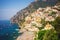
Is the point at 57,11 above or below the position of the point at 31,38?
above

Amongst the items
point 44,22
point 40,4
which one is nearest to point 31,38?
point 44,22

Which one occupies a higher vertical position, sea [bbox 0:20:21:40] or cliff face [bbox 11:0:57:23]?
cliff face [bbox 11:0:57:23]

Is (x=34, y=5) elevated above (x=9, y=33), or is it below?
above

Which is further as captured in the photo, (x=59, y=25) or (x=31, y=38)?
(x=31, y=38)

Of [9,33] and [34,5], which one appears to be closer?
[9,33]

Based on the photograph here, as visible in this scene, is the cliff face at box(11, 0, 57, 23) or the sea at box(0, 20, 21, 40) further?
the cliff face at box(11, 0, 57, 23)

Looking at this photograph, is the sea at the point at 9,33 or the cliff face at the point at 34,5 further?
the cliff face at the point at 34,5

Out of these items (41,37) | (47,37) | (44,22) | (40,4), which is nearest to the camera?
(47,37)

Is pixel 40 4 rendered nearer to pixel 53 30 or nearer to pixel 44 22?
pixel 44 22

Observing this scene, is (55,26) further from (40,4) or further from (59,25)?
(40,4)

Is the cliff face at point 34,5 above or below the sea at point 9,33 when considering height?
above

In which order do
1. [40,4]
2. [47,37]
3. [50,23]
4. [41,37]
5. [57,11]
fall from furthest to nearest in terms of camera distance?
[40,4]
[57,11]
[50,23]
[41,37]
[47,37]
